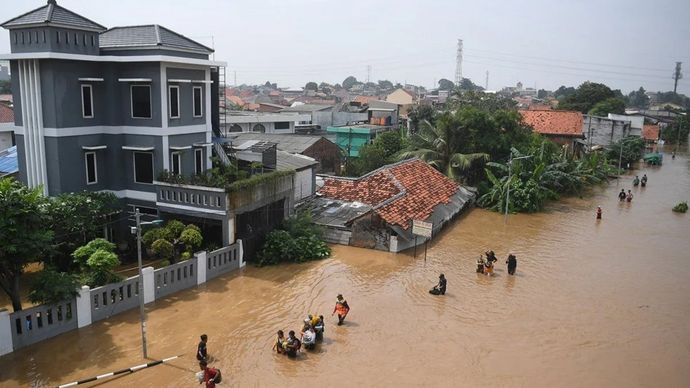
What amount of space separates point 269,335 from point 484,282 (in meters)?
8.73

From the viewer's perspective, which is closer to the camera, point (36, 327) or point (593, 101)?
point (36, 327)

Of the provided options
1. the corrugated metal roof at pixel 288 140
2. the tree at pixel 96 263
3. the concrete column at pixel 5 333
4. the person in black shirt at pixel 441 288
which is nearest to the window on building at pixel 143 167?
the tree at pixel 96 263

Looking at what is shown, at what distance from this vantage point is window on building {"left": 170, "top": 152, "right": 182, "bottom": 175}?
19.4 m

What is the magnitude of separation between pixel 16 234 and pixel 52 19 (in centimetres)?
843

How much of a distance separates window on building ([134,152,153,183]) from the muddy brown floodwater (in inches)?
190

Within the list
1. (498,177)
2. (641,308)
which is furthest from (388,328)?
(498,177)

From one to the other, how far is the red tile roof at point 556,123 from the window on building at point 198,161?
36.9 m

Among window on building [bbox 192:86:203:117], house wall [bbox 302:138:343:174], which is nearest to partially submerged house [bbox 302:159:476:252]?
house wall [bbox 302:138:343:174]

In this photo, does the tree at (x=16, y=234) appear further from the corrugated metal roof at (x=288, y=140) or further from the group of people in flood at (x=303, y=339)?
the corrugated metal roof at (x=288, y=140)

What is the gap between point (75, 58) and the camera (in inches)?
687

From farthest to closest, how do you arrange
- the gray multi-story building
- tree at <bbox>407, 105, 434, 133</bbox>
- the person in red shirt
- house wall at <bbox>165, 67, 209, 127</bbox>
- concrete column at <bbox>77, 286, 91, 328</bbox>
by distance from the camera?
tree at <bbox>407, 105, 434, 133</bbox>, house wall at <bbox>165, 67, 209, 127</bbox>, the gray multi-story building, concrete column at <bbox>77, 286, 91, 328</bbox>, the person in red shirt

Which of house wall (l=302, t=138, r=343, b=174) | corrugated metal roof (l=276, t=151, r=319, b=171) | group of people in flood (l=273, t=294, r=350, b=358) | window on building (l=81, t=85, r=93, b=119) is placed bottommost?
group of people in flood (l=273, t=294, r=350, b=358)

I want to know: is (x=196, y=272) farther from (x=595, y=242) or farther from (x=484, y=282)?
(x=595, y=242)

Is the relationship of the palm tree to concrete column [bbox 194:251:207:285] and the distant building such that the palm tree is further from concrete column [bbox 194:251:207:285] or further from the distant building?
concrete column [bbox 194:251:207:285]
